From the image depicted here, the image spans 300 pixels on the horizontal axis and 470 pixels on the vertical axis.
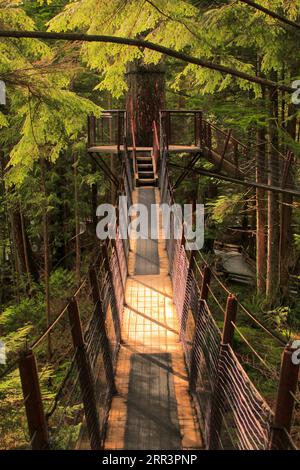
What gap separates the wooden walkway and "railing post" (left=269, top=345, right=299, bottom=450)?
79.7 inches

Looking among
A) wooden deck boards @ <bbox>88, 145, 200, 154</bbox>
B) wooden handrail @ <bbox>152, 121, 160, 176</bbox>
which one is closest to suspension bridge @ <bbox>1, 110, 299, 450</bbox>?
wooden deck boards @ <bbox>88, 145, 200, 154</bbox>

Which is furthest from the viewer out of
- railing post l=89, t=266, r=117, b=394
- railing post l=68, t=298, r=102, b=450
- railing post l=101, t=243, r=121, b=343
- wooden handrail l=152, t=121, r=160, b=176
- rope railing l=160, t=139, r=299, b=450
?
wooden handrail l=152, t=121, r=160, b=176

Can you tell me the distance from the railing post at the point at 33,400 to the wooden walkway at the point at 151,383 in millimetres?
1905

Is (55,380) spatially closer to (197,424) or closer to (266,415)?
(197,424)

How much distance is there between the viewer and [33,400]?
2.68 meters

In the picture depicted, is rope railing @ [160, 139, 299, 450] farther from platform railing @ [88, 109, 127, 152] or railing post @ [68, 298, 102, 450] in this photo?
platform railing @ [88, 109, 127, 152]

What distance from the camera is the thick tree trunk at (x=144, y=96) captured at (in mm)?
12859

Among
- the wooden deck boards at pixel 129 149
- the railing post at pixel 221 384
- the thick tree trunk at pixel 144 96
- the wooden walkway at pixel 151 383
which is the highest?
the thick tree trunk at pixel 144 96

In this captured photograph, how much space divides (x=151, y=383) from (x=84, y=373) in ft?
6.32

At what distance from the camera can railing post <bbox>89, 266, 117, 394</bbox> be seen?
4.99 meters

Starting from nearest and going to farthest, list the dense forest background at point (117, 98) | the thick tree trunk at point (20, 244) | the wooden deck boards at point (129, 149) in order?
the dense forest background at point (117, 98) → the wooden deck boards at point (129, 149) → the thick tree trunk at point (20, 244)

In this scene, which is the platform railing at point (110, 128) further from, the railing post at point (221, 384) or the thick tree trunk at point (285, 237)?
the railing post at point (221, 384)

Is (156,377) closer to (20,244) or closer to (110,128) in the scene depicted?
(110,128)

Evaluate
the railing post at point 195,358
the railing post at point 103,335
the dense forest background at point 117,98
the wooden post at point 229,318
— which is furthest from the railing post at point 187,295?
the wooden post at point 229,318
